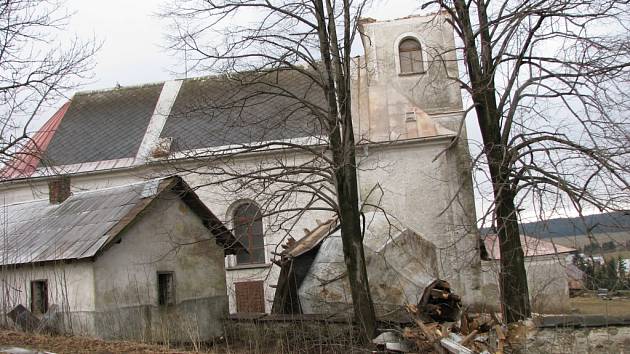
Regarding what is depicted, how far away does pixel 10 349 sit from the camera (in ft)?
27.7

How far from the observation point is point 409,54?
76.2ft

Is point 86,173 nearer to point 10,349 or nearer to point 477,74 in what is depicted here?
point 10,349

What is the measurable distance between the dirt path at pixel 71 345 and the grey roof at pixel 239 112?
3.87 meters

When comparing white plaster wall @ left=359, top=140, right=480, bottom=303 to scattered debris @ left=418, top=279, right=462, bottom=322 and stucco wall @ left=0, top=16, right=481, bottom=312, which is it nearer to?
stucco wall @ left=0, top=16, right=481, bottom=312

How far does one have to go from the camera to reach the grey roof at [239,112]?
467 inches

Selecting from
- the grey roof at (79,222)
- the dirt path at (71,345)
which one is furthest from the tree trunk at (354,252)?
the dirt path at (71,345)

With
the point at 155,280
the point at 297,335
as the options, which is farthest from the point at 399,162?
the point at 155,280

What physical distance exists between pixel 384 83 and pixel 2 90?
14.4 metres

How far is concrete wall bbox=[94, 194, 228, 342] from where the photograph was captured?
12.6m

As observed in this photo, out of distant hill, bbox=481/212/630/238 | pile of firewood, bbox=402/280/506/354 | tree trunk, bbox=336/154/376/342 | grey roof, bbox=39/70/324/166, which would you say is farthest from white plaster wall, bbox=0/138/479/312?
distant hill, bbox=481/212/630/238

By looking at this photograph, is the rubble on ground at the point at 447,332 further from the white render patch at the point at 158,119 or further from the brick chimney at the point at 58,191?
the white render patch at the point at 158,119

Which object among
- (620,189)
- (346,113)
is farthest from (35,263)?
(620,189)

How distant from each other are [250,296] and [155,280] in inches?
308

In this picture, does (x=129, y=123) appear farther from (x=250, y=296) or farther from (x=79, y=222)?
(x=79, y=222)
